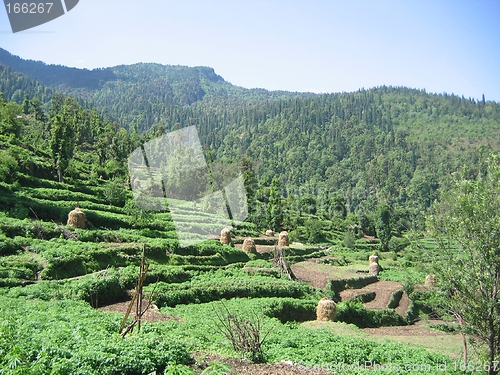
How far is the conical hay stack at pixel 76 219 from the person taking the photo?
2891cm

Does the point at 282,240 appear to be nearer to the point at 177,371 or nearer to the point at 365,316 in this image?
the point at 365,316

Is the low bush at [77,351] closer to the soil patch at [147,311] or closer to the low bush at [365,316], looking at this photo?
the soil patch at [147,311]

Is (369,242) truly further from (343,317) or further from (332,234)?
(343,317)

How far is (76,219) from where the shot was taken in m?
29.0

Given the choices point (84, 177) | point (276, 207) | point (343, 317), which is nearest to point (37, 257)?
point (343, 317)

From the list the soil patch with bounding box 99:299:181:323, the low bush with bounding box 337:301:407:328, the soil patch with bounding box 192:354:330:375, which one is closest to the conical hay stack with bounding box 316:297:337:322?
the low bush with bounding box 337:301:407:328

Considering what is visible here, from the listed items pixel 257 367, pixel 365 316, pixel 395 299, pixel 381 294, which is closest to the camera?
pixel 257 367

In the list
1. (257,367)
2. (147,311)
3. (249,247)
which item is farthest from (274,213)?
(257,367)

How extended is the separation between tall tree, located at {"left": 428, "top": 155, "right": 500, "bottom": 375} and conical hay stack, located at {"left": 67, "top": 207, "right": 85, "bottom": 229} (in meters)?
25.0

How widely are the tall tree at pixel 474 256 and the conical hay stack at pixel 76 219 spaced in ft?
82.2

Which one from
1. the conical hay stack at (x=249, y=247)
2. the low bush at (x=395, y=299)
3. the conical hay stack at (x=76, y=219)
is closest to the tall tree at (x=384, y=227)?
the low bush at (x=395, y=299)

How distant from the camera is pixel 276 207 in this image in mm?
59844

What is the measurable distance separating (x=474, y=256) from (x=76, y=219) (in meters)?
26.3

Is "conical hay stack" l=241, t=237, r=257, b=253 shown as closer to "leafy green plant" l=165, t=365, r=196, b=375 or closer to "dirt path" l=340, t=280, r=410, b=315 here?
"dirt path" l=340, t=280, r=410, b=315
